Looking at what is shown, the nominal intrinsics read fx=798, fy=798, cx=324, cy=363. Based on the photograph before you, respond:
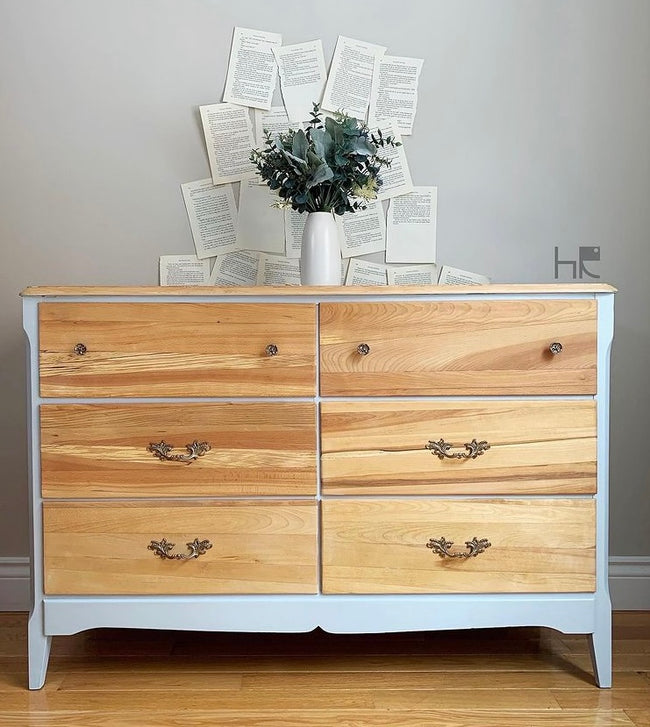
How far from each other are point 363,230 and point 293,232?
195mm

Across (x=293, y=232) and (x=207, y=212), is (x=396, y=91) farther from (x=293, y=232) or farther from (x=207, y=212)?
(x=207, y=212)

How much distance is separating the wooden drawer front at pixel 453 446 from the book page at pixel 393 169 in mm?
769

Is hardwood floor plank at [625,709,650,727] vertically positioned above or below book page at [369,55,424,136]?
below

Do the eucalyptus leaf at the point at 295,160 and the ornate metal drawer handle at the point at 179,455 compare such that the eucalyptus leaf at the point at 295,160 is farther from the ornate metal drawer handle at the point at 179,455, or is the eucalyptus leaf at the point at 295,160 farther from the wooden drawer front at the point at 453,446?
the ornate metal drawer handle at the point at 179,455

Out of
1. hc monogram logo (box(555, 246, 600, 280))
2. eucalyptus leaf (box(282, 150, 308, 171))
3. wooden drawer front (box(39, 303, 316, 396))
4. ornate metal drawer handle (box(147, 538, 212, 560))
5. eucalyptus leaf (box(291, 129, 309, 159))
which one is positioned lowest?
ornate metal drawer handle (box(147, 538, 212, 560))

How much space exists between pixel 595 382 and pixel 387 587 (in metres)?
0.62

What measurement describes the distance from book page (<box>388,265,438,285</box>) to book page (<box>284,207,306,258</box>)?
0.27 m

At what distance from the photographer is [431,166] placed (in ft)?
7.29

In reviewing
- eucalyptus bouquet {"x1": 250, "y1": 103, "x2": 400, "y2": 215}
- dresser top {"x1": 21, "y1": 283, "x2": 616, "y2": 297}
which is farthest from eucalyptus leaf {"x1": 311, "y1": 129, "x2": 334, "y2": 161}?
dresser top {"x1": 21, "y1": 283, "x2": 616, "y2": 297}

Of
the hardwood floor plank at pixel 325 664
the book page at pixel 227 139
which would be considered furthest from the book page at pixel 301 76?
the hardwood floor plank at pixel 325 664

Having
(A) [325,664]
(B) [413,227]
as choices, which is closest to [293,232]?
(B) [413,227]

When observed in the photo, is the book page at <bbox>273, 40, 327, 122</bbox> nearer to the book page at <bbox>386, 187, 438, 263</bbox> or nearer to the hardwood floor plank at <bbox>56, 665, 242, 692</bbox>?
the book page at <bbox>386, 187, 438, 263</bbox>

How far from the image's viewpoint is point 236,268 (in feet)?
7.27

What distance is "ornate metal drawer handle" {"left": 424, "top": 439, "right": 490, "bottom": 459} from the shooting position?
1.69 meters
